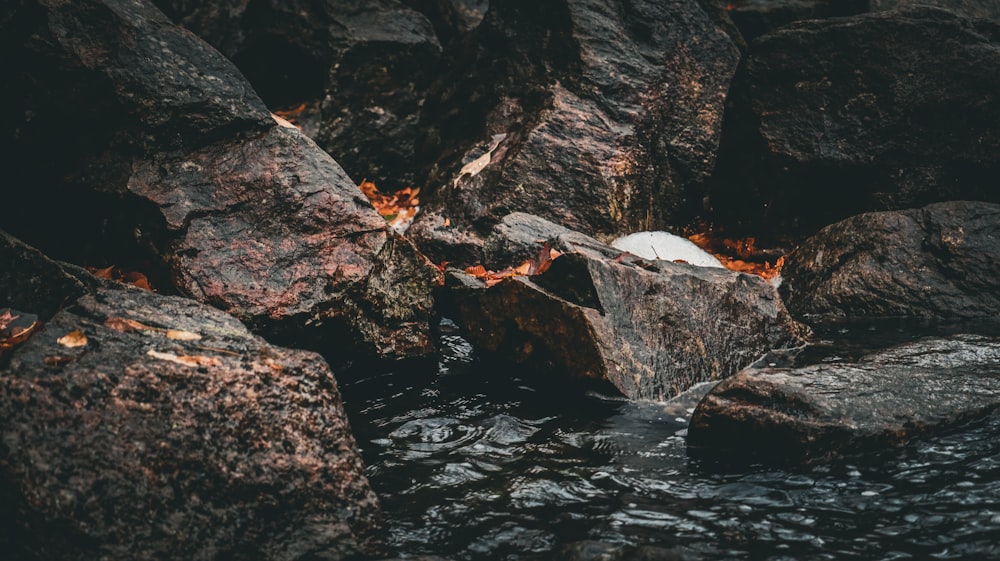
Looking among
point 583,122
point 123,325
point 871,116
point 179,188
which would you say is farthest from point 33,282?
point 871,116

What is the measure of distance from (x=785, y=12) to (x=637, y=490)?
8192 mm

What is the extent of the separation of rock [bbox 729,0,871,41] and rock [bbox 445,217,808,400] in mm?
5459

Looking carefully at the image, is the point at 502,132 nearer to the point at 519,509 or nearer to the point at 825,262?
the point at 825,262

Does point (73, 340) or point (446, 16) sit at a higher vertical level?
point (446, 16)

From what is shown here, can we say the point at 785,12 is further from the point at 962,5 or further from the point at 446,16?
the point at 446,16

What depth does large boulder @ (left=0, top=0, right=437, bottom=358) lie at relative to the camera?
5.00 m

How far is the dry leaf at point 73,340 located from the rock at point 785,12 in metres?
8.89

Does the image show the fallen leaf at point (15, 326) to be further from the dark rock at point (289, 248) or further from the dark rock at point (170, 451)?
the dark rock at point (289, 248)

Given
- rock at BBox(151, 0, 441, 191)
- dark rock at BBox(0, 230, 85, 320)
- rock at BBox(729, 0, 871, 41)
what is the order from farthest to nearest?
rock at BBox(729, 0, 871, 41)
rock at BBox(151, 0, 441, 191)
dark rock at BBox(0, 230, 85, 320)

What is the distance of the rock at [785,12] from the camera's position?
9.73 m

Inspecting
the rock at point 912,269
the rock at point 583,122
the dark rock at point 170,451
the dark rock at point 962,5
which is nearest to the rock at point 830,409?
the dark rock at point 170,451

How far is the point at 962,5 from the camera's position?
32.6 ft

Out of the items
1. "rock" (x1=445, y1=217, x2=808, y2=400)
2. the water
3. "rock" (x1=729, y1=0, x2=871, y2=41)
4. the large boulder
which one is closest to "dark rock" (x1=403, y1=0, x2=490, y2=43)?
"rock" (x1=729, y1=0, x2=871, y2=41)

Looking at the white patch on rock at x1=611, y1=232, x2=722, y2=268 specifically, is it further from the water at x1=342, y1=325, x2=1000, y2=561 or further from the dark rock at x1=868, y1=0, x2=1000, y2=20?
the dark rock at x1=868, y1=0, x2=1000, y2=20
